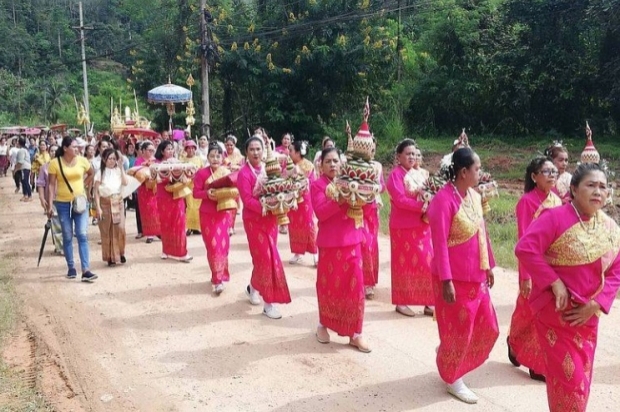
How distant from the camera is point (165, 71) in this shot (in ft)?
104

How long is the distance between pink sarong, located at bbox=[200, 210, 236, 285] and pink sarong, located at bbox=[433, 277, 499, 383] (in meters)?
3.59

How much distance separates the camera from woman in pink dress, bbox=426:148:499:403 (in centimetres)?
422

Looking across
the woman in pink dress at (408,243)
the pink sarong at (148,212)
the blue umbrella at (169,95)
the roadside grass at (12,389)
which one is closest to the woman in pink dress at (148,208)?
the pink sarong at (148,212)

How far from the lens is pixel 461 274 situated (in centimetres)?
426

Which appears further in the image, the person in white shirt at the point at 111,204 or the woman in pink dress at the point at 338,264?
the person in white shirt at the point at 111,204

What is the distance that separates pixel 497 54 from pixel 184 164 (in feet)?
57.0

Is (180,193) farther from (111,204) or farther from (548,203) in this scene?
(548,203)

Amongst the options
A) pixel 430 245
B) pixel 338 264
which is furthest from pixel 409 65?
pixel 338 264

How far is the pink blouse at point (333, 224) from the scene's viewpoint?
17.1ft

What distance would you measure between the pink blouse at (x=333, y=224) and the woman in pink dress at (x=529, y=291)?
1407mm

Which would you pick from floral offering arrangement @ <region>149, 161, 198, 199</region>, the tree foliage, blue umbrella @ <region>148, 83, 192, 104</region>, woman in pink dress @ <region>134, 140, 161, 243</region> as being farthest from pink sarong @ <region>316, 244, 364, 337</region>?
the tree foliage

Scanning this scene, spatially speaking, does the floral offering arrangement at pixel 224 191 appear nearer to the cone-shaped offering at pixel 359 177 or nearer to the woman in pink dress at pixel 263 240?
the woman in pink dress at pixel 263 240

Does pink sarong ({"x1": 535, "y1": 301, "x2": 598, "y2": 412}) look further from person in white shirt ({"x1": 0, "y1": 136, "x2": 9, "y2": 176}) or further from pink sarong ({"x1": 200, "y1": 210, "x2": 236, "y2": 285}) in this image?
person in white shirt ({"x1": 0, "y1": 136, "x2": 9, "y2": 176})

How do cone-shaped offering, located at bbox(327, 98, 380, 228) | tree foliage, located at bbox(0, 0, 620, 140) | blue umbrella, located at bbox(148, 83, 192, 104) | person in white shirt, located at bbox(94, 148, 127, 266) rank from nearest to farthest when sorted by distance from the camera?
cone-shaped offering, located at bbox(327, 98, 380, 228) → person in white shirt, located at bbox(94, 148, 127, 266) → blue umbrella, located at bbox(148, 83, 192, 104) → tree foliage, located at bbox(0, 0, 620, 140)
